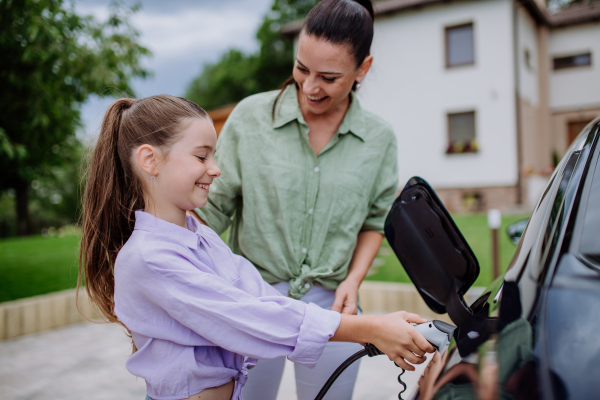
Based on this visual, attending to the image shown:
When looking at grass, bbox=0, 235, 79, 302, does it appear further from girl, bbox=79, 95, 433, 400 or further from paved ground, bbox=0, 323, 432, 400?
girl, bbox=79, 95, 433, 400

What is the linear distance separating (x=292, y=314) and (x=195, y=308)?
0.22 metres

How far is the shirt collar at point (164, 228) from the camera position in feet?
4.03

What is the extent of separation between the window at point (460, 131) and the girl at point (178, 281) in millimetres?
12716

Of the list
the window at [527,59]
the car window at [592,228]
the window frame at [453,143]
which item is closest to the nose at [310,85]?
the car window at [592,228]

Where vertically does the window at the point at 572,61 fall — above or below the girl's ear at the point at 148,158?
above

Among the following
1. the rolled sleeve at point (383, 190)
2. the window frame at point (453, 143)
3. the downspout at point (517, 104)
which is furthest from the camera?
the window frame at point (453, 143)

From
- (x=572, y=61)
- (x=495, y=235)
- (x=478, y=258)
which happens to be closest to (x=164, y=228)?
(x=495, y=235)

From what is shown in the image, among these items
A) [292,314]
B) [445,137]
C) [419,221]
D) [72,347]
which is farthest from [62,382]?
[445,137]

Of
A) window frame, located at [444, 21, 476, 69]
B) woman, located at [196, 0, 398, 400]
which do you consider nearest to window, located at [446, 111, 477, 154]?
window frame, located at [444, 21, 476, 69]

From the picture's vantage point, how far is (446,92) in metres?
13.5

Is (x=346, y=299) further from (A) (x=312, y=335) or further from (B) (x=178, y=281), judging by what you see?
(B) (x=178, y=281)

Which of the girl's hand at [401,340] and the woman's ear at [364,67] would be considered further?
the woman's ear at [364,67]

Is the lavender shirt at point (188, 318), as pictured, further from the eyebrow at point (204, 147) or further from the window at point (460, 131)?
the window at point (460, 131)

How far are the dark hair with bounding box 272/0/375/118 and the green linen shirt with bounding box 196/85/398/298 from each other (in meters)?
0.26
